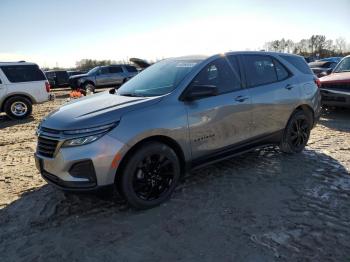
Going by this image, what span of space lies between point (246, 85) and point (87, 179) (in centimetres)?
260

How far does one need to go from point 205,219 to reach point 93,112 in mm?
1700

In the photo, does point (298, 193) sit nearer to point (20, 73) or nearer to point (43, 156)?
point (43, 156)

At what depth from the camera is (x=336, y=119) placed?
8805 mm

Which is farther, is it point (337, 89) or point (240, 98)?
point (337, 89)

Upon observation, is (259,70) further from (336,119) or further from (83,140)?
(336,119)

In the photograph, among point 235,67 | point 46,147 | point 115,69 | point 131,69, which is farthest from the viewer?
point 131,69

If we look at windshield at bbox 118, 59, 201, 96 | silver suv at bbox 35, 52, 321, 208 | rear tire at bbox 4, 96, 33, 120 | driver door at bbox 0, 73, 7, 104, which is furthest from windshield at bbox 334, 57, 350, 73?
driver door at bbox 0, 73, 7, 104

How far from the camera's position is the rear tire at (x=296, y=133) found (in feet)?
18.1

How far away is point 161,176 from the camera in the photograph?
3918 millimetres

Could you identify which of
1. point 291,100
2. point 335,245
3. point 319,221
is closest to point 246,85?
point 291,100

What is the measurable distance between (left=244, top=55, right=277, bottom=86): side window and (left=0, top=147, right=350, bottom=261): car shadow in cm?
138

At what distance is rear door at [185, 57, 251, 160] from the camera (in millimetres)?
4113

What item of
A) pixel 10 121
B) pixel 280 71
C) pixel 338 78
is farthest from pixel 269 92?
pixel 10 121

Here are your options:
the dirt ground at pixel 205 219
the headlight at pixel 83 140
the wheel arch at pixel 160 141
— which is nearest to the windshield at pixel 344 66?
the dirt ground at pixel 205 219
